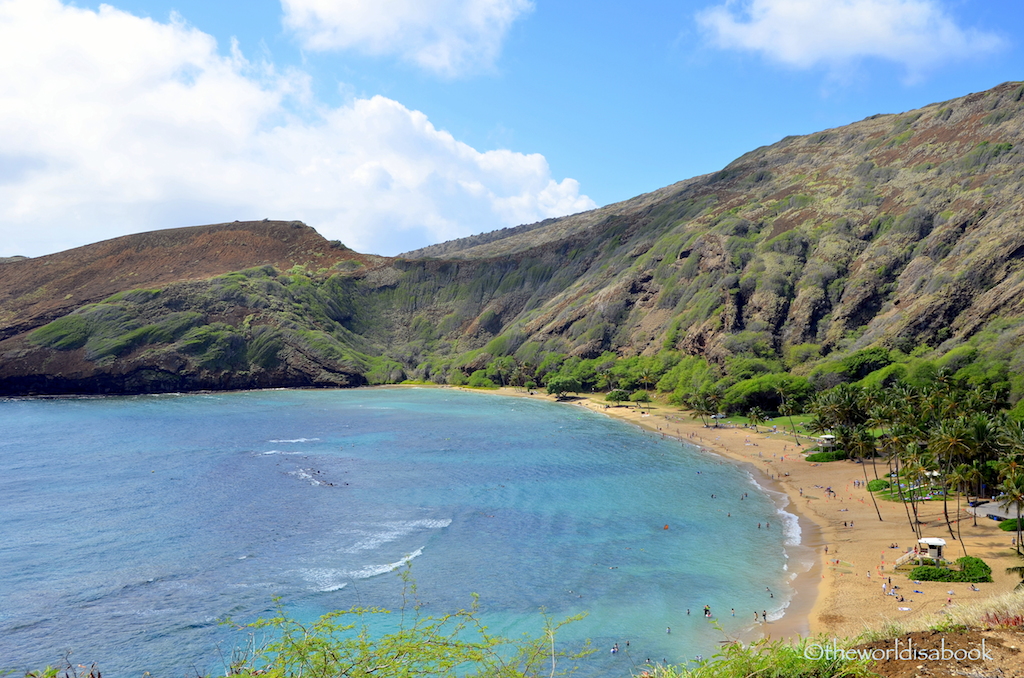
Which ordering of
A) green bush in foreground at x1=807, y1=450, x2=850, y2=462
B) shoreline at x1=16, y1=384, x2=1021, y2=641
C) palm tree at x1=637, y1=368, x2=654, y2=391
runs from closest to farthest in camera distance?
shoreline at x1=16, y1=384, x2=1021, y2=641, green bush in foreground at x1=807, y1=450, x2=850, y2=462, palm tree at x1=637, y1=368, x2=654, y2=391

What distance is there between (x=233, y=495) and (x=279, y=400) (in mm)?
92034

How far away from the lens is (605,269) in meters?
199

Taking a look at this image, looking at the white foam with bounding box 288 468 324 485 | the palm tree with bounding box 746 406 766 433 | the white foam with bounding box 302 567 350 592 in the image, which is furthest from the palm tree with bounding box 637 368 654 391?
the white foam with bounding box 302 567 350 592

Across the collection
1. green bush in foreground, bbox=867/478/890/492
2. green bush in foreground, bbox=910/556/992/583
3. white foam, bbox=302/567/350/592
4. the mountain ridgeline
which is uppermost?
the mountain ridgeline

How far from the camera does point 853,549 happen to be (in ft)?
165

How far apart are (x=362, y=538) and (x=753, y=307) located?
364 feet

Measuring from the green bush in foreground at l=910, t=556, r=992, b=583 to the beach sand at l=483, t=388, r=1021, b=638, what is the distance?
0.58 meters

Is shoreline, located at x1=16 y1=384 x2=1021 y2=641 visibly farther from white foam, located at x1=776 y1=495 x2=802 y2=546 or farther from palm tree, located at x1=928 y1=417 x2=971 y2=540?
palm tree, located at x1=928 y1=417 x2=971 y2=540

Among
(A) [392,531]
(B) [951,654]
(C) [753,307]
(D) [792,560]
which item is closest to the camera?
(B) [951,654]

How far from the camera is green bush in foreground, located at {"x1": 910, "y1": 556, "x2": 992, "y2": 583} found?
41.2m

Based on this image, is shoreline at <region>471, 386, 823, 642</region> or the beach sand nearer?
shoreline at <region>471, 386, 823, 642</region>

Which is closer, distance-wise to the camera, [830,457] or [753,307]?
[830,457]

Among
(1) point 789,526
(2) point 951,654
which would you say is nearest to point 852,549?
(1) point 789,526

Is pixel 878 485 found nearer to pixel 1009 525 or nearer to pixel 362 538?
pixel 1009 525
